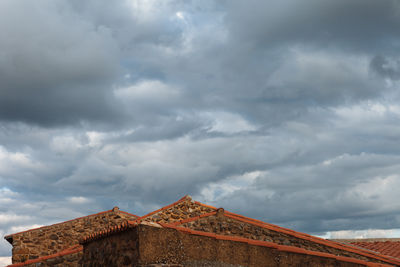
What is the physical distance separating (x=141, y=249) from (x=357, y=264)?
16.8 ft

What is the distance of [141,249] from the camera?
7742mm

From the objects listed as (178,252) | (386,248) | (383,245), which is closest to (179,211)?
(178,252)

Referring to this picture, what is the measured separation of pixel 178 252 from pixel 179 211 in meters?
8.38

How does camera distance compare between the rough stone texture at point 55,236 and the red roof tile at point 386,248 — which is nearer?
the red roof tile at point 386,248

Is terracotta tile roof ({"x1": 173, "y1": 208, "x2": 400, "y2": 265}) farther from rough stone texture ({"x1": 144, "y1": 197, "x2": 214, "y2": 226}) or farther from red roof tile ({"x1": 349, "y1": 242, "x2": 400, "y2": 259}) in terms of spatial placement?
red roof tile ({"x1": 349, "y1": 242, "x2": 400, "y2": 259})

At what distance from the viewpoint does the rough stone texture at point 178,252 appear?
7.84m

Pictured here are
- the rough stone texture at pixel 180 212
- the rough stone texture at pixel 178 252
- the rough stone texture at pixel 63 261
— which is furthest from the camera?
the rough stone texture at pixel 180 212

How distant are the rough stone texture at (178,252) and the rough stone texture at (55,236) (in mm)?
8818

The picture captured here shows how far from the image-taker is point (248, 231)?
545 inches

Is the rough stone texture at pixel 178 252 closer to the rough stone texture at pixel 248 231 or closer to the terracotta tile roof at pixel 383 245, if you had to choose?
the rough stone texture at pixel 248 231

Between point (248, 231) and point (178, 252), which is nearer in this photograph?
point (178, 252)

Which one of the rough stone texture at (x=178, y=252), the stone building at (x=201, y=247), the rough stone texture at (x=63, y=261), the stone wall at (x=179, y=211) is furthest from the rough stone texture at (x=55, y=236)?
the rough stone texture at (x=178, y=252)

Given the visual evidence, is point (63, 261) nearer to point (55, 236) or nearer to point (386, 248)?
point (55, 236)

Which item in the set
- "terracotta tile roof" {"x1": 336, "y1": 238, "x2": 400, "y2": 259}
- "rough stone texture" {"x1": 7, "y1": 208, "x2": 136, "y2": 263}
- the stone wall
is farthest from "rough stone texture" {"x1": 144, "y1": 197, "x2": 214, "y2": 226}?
"terracotta tile roof" {"x1": 336, "y1": 238, "x2": 400, "y2": 259}
